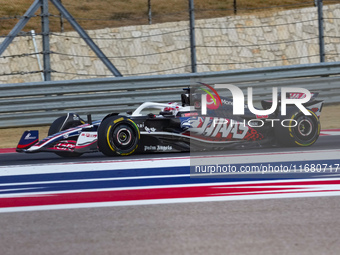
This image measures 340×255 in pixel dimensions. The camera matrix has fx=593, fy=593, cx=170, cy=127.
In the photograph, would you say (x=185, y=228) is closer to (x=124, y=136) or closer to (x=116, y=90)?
(x=124, y=136)

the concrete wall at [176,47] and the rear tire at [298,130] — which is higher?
the concrete wall at [176,47]

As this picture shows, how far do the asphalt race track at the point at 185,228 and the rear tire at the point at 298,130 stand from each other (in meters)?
2.47

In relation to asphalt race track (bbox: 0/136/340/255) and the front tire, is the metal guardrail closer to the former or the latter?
the front tire

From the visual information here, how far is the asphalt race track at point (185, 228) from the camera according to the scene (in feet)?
10.8

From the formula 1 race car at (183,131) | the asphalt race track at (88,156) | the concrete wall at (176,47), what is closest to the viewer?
the formula 1 race car at (183,131)

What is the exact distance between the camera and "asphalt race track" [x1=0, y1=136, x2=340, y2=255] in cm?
329

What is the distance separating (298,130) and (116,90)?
3887mm

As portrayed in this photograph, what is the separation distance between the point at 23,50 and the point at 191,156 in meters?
9.63

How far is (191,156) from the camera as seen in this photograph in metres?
6.88

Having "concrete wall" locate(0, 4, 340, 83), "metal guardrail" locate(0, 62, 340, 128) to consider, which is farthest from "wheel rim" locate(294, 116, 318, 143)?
"concrete wall" locate(0, 4, 340, 83)

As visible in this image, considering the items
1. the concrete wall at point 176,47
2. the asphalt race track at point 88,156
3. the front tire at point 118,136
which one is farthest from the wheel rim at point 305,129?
the concrete wall at point 176,47

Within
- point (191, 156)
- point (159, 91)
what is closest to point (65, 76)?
point (159, 91)

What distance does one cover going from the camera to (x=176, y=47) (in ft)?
56.5

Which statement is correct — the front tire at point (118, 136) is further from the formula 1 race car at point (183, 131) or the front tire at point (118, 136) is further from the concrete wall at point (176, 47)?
the concrete wall at point (176, 47)
